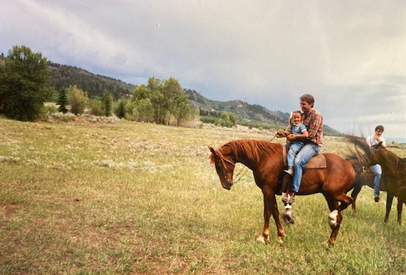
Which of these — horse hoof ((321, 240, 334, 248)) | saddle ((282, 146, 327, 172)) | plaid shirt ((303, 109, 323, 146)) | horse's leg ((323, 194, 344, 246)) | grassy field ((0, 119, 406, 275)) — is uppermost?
plaid shirt ((303, 109, 323, 146))

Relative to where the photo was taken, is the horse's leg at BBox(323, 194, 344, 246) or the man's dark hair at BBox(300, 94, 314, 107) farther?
the man's dark hair at BBox(300, 94, 314, 107)

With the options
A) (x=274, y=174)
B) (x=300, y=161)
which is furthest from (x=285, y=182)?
(x=300, y=161)

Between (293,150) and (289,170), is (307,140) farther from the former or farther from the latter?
(289,170)

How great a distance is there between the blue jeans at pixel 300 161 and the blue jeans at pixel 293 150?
0.31 ft

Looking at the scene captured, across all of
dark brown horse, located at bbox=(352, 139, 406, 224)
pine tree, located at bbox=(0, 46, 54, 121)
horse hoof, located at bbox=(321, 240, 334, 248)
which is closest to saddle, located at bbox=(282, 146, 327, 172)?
dark brown horse, located at bbox=(352, 139, 406, 224)

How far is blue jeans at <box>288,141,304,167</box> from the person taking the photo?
6062 mm

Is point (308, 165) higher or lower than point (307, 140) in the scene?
lower

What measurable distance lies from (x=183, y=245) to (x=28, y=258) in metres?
3.27

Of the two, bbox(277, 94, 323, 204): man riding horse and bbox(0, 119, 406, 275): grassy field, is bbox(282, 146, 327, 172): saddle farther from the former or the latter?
bbox(0, 119, 406, 275): grassy field

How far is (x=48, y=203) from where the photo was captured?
7934 mm

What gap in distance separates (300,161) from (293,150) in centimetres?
34

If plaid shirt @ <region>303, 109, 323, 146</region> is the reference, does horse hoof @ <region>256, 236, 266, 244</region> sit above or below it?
below

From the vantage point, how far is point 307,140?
6.34m

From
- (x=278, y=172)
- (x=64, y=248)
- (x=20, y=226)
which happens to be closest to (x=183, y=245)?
(x=64, y=248)
